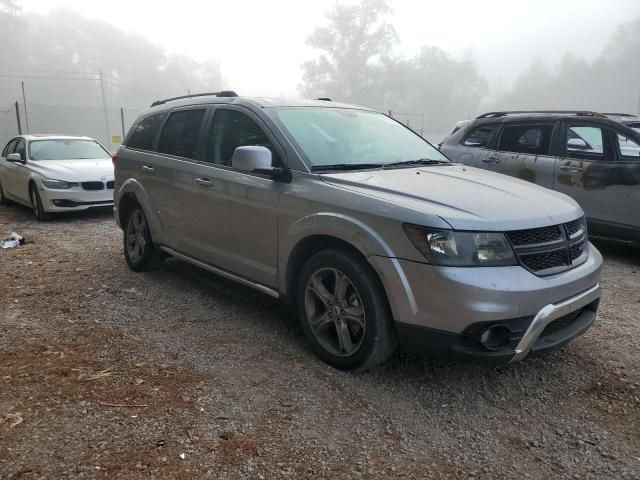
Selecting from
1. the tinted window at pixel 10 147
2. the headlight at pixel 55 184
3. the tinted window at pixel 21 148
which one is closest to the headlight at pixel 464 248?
the headlight at pixel 55 184

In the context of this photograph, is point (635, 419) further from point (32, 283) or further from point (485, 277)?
point (32, 283)

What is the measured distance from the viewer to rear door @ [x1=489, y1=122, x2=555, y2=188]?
6.55m

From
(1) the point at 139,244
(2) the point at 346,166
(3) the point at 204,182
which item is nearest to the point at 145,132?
(1) the point at 139,244

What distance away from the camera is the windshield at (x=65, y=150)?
9.52m

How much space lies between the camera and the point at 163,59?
8331 centimetres

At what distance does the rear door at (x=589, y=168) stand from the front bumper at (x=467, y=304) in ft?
11.9

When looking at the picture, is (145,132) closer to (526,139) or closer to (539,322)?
(539,322)

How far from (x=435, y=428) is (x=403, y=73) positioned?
6213 centimetres

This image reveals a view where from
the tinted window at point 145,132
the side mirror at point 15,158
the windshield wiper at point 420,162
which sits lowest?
the side mirror at point 15,158

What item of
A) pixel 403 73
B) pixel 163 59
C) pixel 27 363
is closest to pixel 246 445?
pixel 27 363

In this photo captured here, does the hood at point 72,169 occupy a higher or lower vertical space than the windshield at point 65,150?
lower

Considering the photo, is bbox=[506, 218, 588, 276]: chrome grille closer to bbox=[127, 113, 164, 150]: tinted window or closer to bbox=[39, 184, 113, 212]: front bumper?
bbox=[127, 113, 164, 150]: tinted window

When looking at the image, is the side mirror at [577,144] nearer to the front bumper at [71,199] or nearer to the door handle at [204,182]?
the door handle at [204,182]

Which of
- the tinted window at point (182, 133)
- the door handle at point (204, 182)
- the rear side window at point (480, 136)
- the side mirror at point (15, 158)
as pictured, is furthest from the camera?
the side mirror at point (15, 158)
